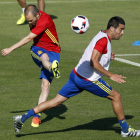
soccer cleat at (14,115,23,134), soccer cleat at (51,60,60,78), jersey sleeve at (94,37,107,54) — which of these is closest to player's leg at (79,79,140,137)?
jersey sleeve at (94,37,107,54)

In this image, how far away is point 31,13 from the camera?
920cm

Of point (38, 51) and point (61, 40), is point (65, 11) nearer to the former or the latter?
point (61, 40)

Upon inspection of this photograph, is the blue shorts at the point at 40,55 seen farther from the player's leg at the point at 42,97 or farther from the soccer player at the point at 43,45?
the player's leg at the point at 42,97

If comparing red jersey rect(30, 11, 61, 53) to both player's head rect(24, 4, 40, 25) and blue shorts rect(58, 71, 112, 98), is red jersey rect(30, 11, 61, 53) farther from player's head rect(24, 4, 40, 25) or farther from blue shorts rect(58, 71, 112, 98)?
blue shorts rect(58, 71, 112, 98)

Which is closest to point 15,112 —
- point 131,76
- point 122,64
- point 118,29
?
point 118,29

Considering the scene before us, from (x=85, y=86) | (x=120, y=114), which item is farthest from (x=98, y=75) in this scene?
(x=120, y=114)

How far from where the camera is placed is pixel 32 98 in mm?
11086

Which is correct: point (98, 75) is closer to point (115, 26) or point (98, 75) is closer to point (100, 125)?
point (115, 26)

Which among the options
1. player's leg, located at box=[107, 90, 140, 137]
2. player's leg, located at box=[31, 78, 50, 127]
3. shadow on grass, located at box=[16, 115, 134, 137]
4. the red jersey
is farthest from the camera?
the red jersey

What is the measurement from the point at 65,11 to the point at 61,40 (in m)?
6.38

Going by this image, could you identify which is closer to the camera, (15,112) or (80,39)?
(15,112)

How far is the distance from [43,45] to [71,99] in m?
1.85

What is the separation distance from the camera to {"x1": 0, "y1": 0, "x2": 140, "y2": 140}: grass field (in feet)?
28.8

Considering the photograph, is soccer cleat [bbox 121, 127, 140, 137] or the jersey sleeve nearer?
the jersey sleeve
